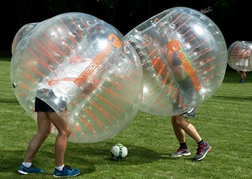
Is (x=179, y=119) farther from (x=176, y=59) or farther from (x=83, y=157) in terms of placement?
(x=83, y=157)

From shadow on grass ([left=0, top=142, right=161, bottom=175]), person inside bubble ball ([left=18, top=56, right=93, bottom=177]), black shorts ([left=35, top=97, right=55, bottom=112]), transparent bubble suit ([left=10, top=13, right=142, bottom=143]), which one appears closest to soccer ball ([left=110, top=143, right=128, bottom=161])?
shadow on grass ([left=0, top=142, right=161, bottom=175])

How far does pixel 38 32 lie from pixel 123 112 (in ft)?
3.83

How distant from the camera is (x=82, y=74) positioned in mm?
4168

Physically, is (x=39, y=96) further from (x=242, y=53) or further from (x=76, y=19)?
(x=242, y=53)

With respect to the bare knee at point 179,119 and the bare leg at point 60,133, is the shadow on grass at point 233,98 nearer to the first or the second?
the bare knee at point 179,119

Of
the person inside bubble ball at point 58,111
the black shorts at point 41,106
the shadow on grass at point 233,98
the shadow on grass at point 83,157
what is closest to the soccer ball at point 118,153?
the shadow on grass at point 83,157

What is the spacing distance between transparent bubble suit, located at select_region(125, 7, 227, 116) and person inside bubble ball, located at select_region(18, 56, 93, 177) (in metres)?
0.94

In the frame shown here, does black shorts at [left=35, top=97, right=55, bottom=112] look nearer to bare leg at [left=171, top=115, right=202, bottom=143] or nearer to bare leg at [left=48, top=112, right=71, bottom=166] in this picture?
bare leg at [left=48, top=112, right=71, bottom=166]

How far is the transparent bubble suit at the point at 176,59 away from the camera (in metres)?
4.82

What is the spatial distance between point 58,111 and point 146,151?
217cm

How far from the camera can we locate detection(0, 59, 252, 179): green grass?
5.00 m

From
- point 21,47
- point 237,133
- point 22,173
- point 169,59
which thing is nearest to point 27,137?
point 22,173

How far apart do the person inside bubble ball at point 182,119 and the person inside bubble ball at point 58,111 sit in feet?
3.48

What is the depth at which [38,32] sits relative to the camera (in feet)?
14.5
